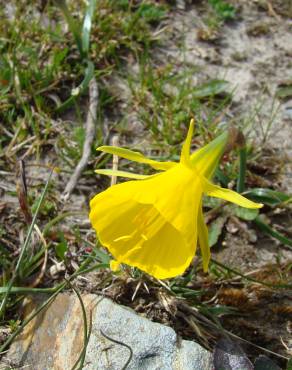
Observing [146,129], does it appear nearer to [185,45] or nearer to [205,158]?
[185,45]

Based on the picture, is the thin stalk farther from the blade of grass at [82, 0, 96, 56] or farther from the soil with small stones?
the blade of grass at [82, 0, 96, 56]

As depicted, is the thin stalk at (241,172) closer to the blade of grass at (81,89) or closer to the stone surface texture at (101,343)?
the stone surface texture at (101,343)

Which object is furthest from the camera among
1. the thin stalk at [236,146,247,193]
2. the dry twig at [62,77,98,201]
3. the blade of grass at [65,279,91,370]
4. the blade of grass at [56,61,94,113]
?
the blade of grass at [56,61,94,113]

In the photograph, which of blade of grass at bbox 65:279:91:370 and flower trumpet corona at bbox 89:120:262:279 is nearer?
flower trumpet corona at bbox 89:120:262:279

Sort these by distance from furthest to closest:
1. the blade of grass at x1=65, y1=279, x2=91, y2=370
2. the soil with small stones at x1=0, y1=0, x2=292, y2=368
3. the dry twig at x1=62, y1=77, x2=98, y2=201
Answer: the dry twig at x1=62, y1=77, x2=98, y2=201 → the soil with small stones at x1=0, y1=0, x2=292, y2=368 → the blade of grass at x1=65, y1=279, x2=91, y2=370

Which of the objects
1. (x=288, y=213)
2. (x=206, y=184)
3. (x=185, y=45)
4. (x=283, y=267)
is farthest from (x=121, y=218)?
(x=185, y=45)

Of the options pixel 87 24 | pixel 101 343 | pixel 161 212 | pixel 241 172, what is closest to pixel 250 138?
pixel 241 172

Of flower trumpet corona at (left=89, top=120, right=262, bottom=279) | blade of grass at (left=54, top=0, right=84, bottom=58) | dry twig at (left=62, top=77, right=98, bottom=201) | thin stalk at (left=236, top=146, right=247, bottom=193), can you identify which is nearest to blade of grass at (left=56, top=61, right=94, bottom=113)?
dry twig at (left=62, top=77, right=98, bottom=201)

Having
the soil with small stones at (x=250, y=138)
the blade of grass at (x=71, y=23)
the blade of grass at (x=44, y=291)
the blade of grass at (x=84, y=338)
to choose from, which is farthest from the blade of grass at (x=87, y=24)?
the blade of grass at (x=84, y=338)
